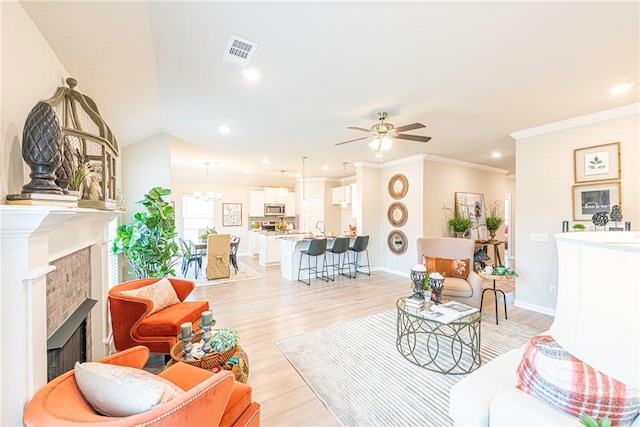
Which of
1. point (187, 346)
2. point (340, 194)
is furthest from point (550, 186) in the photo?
point (340, 194)

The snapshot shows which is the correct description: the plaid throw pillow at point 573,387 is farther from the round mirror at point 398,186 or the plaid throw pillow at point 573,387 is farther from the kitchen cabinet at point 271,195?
the kitchen cabinet at point 271,195

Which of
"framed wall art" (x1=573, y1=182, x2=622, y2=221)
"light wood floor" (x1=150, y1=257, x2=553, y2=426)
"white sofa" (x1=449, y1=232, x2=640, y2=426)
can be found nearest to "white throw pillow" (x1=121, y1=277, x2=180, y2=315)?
"light wood floor" (x1=150, y1=257, x2=553, y2=426)

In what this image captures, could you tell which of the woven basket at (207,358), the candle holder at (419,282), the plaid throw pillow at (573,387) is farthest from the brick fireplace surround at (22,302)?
the candle holder at (419,282)

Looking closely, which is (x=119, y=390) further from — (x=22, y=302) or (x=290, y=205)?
(x=290, y=205)

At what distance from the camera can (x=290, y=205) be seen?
378 inches

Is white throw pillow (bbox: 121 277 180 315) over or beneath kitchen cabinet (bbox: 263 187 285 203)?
beneath

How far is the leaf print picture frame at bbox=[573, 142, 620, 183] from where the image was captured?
3225 mm

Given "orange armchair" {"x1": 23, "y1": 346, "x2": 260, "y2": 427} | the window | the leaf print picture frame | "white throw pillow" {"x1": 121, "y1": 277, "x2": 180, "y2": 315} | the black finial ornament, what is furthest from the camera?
the window

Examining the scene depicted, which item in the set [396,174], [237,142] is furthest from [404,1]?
[396,174]

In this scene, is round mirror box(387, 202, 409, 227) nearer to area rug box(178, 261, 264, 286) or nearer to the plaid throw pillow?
area rug box(178, 261, 264, 286)

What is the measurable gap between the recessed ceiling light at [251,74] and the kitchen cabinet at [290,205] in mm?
7103

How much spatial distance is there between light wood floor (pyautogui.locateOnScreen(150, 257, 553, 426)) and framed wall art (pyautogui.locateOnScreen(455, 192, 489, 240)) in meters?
2.18

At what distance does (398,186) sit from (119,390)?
6.00 metres

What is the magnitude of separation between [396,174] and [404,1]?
193 inches
